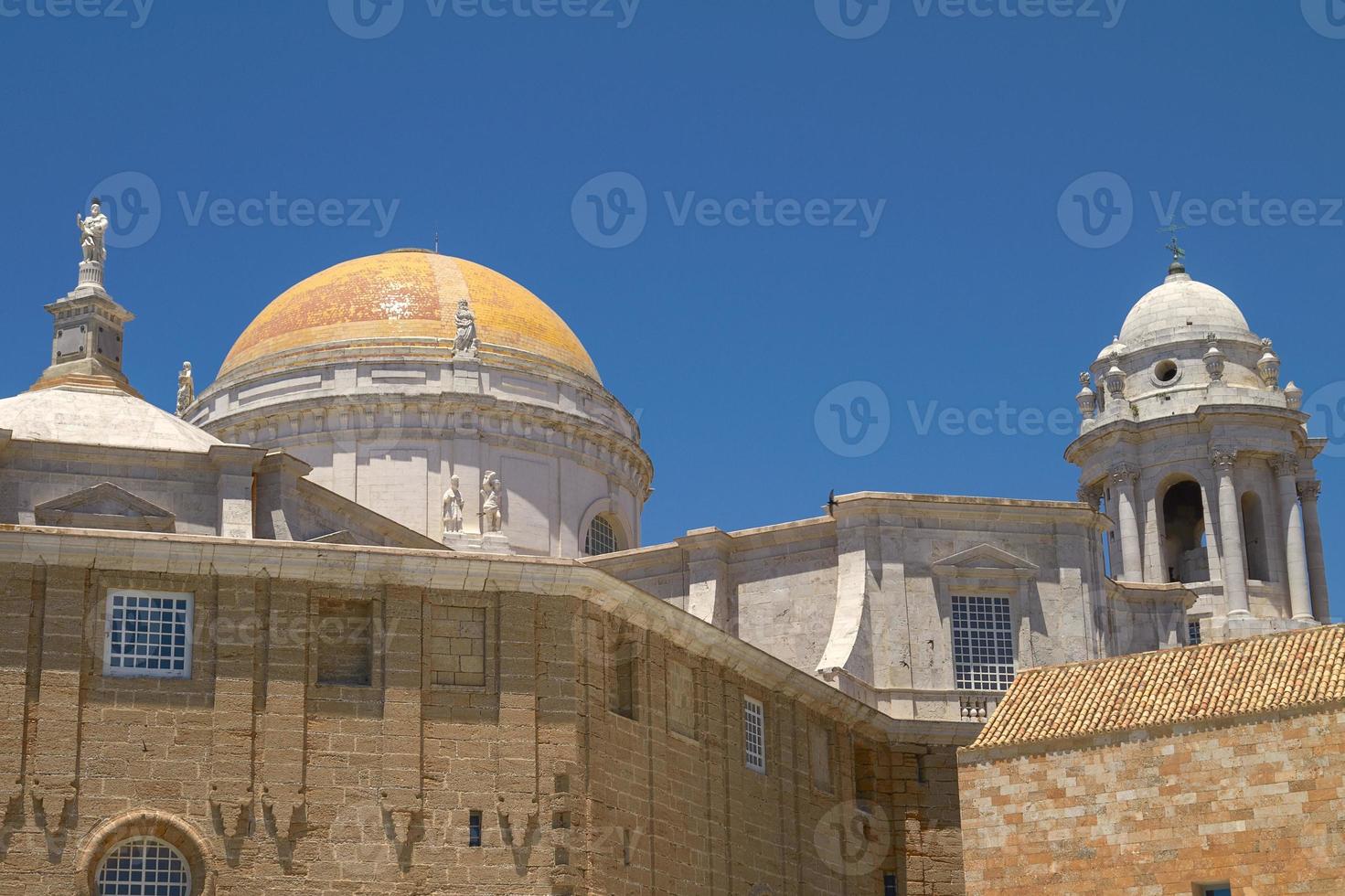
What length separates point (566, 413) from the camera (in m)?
65.6

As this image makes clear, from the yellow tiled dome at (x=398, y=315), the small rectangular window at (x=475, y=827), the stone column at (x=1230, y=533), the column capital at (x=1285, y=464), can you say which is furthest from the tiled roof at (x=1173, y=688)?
the column capital at (x=1285, y=464)

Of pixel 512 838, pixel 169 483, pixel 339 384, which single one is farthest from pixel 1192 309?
pixel 512 838

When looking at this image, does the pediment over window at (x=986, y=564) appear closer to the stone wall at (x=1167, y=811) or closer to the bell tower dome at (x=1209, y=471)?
the stone wall at (x=1167, y=811)

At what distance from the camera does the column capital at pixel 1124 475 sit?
7131 cm

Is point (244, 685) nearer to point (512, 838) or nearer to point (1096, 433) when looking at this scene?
point (512, 838)

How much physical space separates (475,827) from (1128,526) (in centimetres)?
3756

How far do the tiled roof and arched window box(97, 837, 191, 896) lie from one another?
15.2 meters

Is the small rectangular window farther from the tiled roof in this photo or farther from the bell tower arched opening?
the bell tower arched opening

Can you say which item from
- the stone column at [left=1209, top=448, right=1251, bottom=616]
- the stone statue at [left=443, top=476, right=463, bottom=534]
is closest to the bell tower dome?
the stone column at [left=1209, top=448, right=1251, bottom=616]

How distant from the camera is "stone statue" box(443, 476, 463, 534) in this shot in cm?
6022

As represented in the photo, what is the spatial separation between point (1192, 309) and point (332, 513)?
3295 cm

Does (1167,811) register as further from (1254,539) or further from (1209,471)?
(1254,539)

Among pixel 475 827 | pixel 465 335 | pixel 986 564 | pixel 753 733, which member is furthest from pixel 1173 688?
pixel 465 335

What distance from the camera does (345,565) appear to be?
1496 inches
